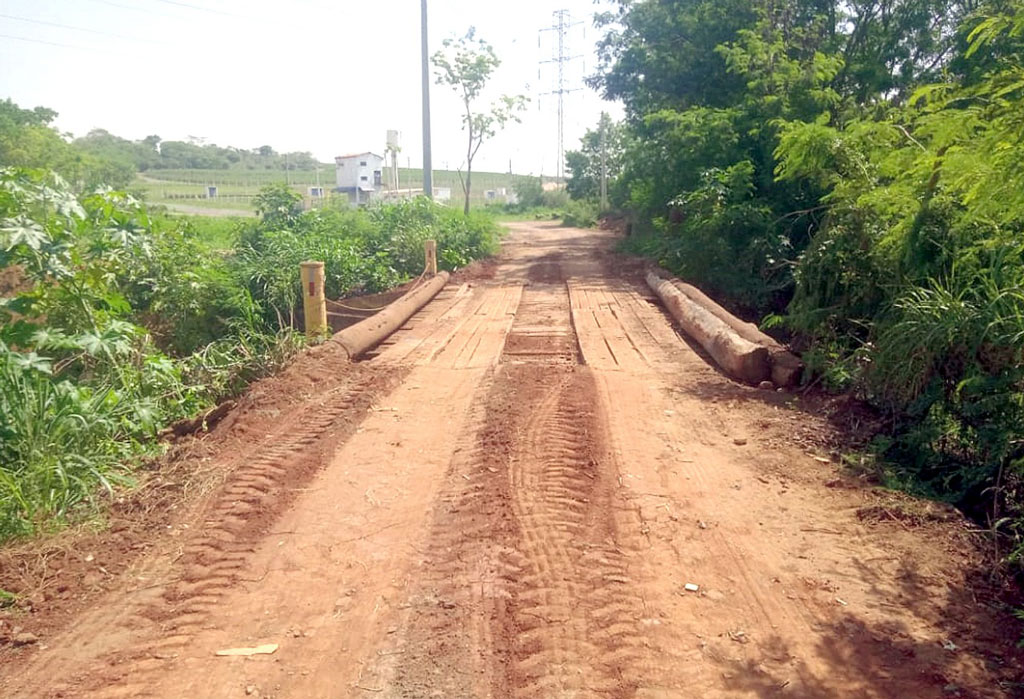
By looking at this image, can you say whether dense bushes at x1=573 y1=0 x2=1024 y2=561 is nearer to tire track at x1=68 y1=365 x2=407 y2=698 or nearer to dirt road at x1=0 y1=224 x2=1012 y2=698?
dirt road at x1=0 y1=224 x2=1012 y2=698

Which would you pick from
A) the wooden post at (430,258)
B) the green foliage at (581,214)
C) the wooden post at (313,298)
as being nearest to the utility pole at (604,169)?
the green foliage at (581,214)

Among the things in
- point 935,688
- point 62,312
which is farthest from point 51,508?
point 935,688

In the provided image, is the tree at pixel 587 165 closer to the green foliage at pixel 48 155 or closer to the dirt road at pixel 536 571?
the green foliage at pixel 48 155

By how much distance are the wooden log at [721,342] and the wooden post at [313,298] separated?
4.50 meters

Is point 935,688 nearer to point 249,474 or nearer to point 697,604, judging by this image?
point 697,604

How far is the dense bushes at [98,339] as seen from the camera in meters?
5.50

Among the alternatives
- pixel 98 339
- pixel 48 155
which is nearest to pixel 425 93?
pixel 48 155

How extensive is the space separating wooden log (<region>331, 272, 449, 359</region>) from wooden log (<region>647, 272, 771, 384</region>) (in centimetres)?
385

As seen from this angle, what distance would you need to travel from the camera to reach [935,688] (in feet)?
10.6

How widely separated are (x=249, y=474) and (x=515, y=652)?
275cm

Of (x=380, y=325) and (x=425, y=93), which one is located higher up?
(x=425, y=93)

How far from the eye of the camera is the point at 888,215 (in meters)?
7.44

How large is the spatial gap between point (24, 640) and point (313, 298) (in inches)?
271

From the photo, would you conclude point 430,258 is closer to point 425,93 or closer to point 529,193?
point 425,93
